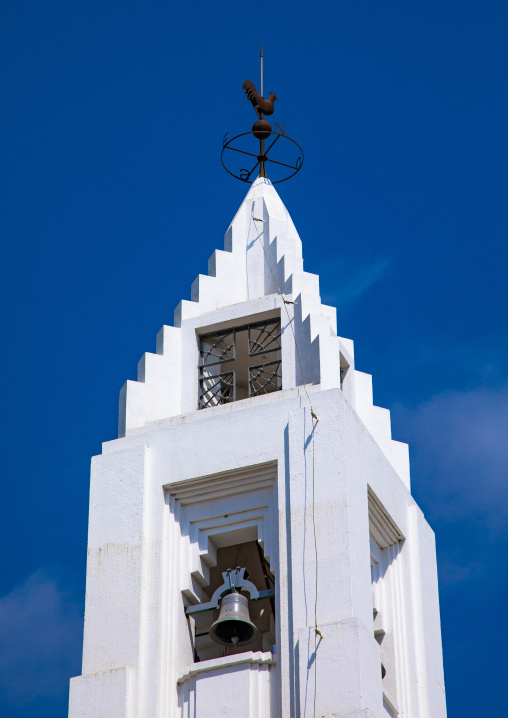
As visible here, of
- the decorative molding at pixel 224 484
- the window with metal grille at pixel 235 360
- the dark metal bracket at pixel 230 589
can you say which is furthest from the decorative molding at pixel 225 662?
the window with metal grille at pixel 235 360

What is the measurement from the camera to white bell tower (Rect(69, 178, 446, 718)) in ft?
97.1

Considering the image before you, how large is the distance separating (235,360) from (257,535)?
14.8 feet

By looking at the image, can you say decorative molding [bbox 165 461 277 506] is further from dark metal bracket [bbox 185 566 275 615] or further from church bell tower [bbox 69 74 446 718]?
dark metal bracket [bbox 185 566 275 615]

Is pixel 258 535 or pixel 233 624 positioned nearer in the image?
pixel 233 624

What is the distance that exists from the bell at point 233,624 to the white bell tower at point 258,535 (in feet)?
0.12

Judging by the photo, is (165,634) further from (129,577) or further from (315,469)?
(315,469)

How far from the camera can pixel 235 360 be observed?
116 feet

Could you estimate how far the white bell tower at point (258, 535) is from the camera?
97.1ft

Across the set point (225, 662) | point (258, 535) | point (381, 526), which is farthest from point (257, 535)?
point (225, 662)

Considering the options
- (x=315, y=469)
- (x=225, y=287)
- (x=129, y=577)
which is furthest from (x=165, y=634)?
(x=225, y=287)

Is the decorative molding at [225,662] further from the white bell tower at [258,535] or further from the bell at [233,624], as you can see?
the bell at [233,624]

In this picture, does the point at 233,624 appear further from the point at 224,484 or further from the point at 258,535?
the point at 224,484

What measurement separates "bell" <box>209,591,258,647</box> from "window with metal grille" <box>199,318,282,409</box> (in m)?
4.38

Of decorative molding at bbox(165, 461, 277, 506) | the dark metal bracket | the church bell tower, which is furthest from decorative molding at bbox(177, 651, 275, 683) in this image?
decorative molding at bbox(165, 461, 277, 506)
